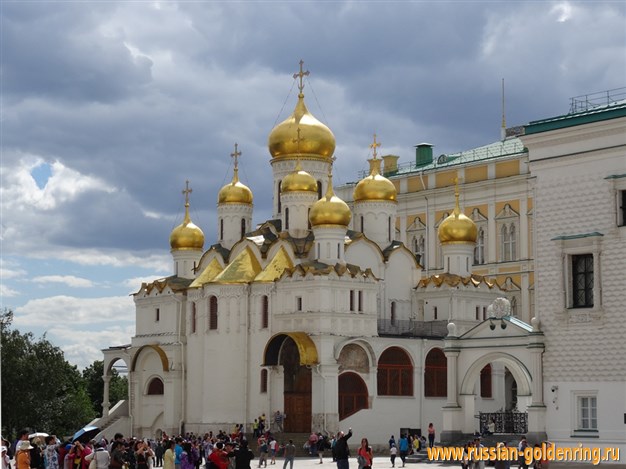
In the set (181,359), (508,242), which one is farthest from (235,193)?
(508,242)

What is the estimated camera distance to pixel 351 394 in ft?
148

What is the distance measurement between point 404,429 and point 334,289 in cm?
584

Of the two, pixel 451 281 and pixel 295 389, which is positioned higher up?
pixel 451 281

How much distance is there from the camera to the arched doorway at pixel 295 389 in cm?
4488

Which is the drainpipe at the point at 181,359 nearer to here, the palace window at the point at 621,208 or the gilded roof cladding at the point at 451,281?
the gilded roof cladding at the point at 451,281

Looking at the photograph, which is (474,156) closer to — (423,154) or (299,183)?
(423,154)

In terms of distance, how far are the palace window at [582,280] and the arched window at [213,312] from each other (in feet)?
66.3

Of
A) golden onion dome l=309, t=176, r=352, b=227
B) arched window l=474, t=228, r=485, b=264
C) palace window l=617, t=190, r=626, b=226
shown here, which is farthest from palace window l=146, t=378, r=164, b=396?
palace window l=617, t=190, r=626, b=226

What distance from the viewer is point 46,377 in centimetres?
5675

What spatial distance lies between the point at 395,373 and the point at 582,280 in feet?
55.0

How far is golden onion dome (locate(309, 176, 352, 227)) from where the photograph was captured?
152ft

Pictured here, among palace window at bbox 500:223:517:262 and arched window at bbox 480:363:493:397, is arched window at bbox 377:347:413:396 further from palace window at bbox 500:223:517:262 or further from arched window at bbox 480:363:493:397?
palace window at bbox 500:223:517:262

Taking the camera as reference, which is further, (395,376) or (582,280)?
(395,376)

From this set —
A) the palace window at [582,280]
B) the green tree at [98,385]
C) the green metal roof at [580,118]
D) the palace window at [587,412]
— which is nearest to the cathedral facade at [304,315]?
the palace window at [587,412]
